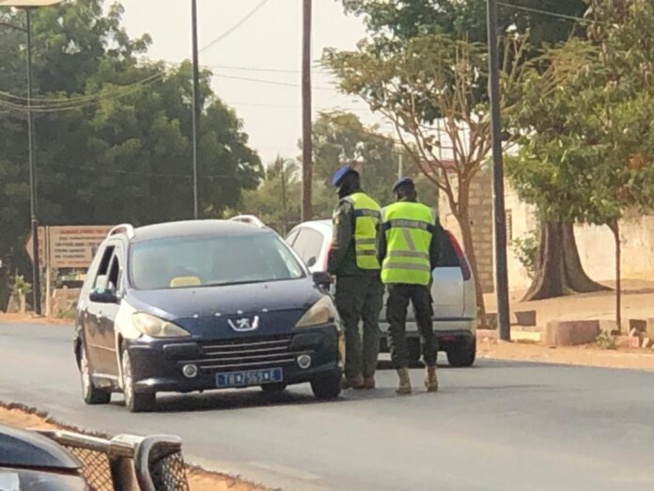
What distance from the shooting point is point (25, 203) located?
67.1 meters

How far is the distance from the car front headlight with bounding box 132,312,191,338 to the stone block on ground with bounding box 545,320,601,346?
15101 mm

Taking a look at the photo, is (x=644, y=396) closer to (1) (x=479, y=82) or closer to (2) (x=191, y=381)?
(2) (x=191, y=381)

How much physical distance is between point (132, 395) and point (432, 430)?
3177mm

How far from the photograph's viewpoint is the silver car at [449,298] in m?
19.5

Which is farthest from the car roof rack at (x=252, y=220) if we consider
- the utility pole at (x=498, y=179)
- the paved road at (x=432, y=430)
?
the utility pole at (x=498, y=179)

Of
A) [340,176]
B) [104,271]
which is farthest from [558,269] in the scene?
[340,176]

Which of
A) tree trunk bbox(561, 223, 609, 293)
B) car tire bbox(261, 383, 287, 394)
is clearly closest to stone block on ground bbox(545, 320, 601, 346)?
car tire bbox(261, 383, 287, 394)

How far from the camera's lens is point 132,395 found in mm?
14805

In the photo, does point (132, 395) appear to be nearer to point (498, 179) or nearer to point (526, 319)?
point (498, 179)

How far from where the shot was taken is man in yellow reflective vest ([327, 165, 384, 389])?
15.8 metres

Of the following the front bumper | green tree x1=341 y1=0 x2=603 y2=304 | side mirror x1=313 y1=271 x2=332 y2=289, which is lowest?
the front bumper

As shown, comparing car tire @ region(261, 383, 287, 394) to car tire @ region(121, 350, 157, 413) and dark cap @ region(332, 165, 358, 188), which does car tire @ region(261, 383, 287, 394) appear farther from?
dark cap @ region(332, 165, 358, 188)

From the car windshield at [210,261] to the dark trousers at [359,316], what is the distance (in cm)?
58

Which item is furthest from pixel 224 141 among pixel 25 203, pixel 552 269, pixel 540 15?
pixel 540 15
